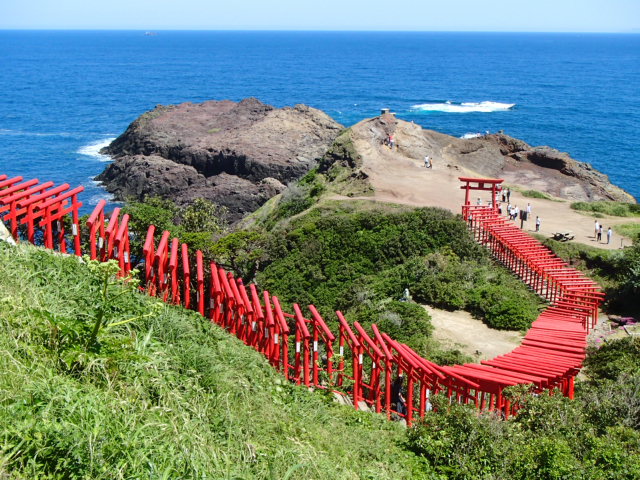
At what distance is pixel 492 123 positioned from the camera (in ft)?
320

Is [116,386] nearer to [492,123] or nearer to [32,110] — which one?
[492,123]

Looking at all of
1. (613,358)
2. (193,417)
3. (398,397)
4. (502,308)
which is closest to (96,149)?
(502,308)

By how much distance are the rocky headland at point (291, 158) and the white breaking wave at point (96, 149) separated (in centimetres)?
128

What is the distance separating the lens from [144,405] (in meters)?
9.22

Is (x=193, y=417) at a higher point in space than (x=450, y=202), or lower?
higher

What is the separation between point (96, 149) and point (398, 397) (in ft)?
Answer: 221

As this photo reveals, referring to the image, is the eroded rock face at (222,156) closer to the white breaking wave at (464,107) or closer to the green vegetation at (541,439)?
the green vegetation at (541,439)

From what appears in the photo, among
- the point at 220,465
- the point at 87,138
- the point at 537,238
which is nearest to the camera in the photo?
the point at 220,465

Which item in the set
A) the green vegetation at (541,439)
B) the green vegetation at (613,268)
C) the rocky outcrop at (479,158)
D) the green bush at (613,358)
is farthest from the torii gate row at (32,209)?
the rocky outcrop at (479,158)

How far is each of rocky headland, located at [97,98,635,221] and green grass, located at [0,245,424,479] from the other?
1048 inches

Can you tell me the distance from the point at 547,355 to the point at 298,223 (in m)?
15.9

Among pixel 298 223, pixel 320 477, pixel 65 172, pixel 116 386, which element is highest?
pixel 116 386

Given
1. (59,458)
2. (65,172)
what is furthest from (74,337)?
(65,172)

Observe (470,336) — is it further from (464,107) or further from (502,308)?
(464,107)
